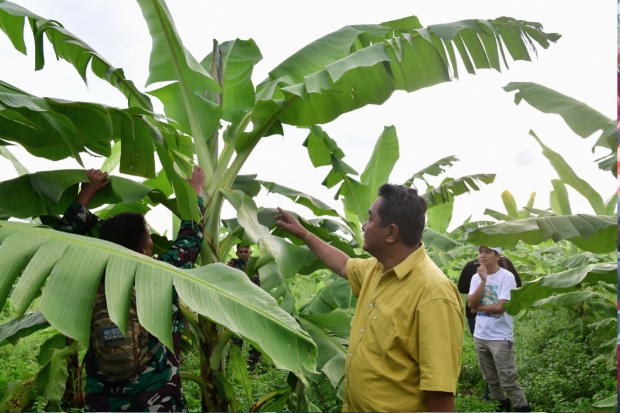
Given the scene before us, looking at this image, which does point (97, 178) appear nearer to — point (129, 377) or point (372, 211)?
point (129, 377)

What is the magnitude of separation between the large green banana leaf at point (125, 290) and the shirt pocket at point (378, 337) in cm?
37

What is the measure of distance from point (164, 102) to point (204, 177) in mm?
511

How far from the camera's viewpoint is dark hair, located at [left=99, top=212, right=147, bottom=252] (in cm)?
238

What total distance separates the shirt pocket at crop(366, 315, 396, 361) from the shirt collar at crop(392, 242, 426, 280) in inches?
7.5

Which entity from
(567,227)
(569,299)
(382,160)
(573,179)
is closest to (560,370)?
(569,299)

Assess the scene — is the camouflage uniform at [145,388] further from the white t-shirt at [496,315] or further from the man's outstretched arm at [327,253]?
the white t-shirt at [496,315]

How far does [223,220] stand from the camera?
3.06 m

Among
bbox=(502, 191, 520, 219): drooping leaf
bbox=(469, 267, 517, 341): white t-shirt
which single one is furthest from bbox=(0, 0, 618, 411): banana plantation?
bbox=(502, 191, 520, 219): drooping leaf

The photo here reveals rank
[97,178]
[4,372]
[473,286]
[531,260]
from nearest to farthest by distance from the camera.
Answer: [97,178] → [473,286] → [4,372] → [531,260]

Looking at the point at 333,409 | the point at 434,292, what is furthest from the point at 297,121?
the point at 333,409

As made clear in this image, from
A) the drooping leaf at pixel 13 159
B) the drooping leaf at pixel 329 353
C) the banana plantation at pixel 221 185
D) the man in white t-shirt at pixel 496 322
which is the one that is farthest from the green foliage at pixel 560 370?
the drooping leaf at pixel 13 159

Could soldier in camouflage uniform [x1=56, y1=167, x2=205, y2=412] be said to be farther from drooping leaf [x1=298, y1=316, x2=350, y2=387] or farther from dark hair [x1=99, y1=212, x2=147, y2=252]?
drooping leaf [x1=298, y1=316, x2=350, y2=387]

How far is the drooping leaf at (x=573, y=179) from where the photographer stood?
4.91 m

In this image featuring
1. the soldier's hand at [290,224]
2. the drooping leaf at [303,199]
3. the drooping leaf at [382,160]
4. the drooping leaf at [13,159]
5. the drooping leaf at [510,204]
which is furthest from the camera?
the drooping leaf at [510,204]
